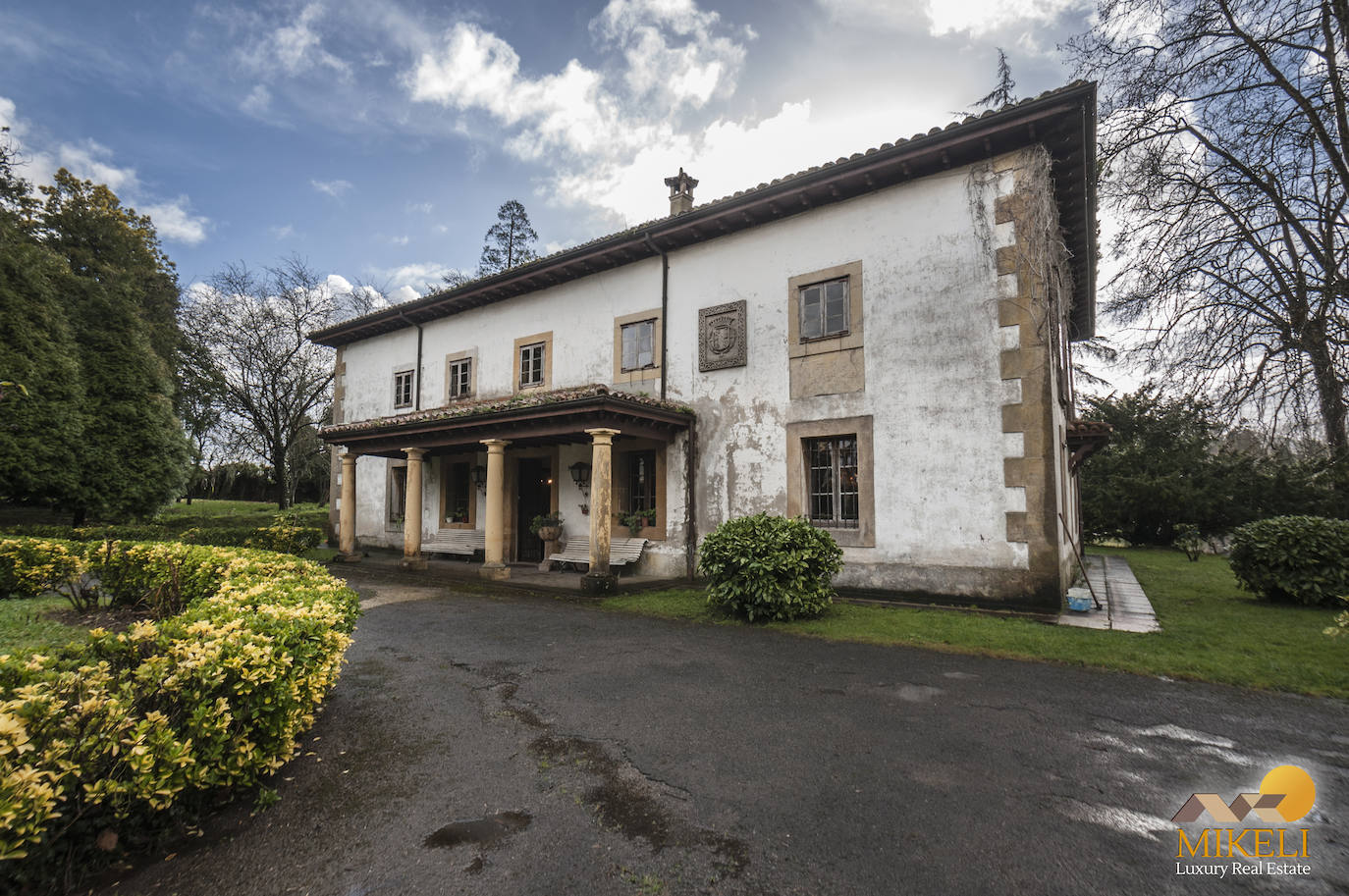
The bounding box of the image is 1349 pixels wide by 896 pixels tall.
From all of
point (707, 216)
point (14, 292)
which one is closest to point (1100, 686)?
point (707, 216)

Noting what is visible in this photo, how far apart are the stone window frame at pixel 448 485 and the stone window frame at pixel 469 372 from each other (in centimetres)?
153

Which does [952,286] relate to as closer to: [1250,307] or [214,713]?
[1250,307]

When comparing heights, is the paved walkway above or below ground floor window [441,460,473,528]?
below

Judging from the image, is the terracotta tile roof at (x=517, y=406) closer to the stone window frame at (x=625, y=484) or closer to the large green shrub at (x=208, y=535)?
the stone window frame at (x=625, y=484)

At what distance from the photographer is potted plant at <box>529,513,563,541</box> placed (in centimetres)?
1290

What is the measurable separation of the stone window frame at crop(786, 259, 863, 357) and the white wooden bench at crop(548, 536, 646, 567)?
15.8 ft

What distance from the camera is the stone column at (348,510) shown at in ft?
47.7

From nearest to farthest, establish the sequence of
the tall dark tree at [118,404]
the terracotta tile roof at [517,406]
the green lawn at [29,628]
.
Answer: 1. the green lawn at [29,628]
2. the terracotta tile roof at [517,406]
3. the tall dark tree at [118,404]

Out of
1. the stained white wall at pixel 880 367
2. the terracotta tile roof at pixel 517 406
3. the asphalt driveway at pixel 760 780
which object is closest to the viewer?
the asphalt driveway at pixel 760 780

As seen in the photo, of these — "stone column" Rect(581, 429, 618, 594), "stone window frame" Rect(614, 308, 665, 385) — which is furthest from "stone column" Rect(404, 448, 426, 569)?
"stone column" Rect(581, 429, 618, 594)

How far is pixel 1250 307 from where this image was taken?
10.7 meters

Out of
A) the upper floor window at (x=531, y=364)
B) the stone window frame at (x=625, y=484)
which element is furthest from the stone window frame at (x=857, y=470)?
the upper floor window at (x=531, y=364)

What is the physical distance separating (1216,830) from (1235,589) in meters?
9.89

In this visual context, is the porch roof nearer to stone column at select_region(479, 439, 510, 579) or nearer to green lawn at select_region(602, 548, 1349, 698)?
stone column at select_region(479, 439, 510, 579)
